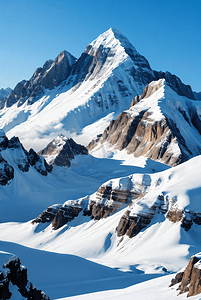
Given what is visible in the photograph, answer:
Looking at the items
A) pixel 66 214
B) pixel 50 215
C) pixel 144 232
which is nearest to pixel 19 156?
pixel 50 215

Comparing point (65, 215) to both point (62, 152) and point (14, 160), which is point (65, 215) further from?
point (62, 152)

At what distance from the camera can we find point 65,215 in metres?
57.1

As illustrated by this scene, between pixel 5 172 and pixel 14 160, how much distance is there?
8519 millimetres

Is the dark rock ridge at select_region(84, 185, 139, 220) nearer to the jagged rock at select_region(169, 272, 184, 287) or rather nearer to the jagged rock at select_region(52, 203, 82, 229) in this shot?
the jagged rock at select_region(52, 203, 82, 229)

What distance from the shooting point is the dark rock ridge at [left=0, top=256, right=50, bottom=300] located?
15.8m

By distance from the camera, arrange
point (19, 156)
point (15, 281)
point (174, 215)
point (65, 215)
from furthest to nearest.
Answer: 1. point (19, 156)
2. point (65, 215)
3. point (174, 215)
4. point (15, 281)

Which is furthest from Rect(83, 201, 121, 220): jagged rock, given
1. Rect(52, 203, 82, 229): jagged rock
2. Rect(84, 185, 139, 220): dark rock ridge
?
Rect(52, 203, 82, 229): jagged rock

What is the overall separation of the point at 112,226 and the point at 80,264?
47.1ft

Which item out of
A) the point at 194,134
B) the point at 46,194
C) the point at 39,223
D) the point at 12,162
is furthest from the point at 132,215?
the point at 194,134

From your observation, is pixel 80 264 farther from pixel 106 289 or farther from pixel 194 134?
pixel 194 134

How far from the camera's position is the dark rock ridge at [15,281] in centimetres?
1581

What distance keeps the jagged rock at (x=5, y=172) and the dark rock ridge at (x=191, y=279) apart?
72801 mm

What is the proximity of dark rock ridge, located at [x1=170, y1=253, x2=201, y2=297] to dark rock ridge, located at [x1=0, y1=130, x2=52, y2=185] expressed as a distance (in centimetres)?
7346

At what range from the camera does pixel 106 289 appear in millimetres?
28078
